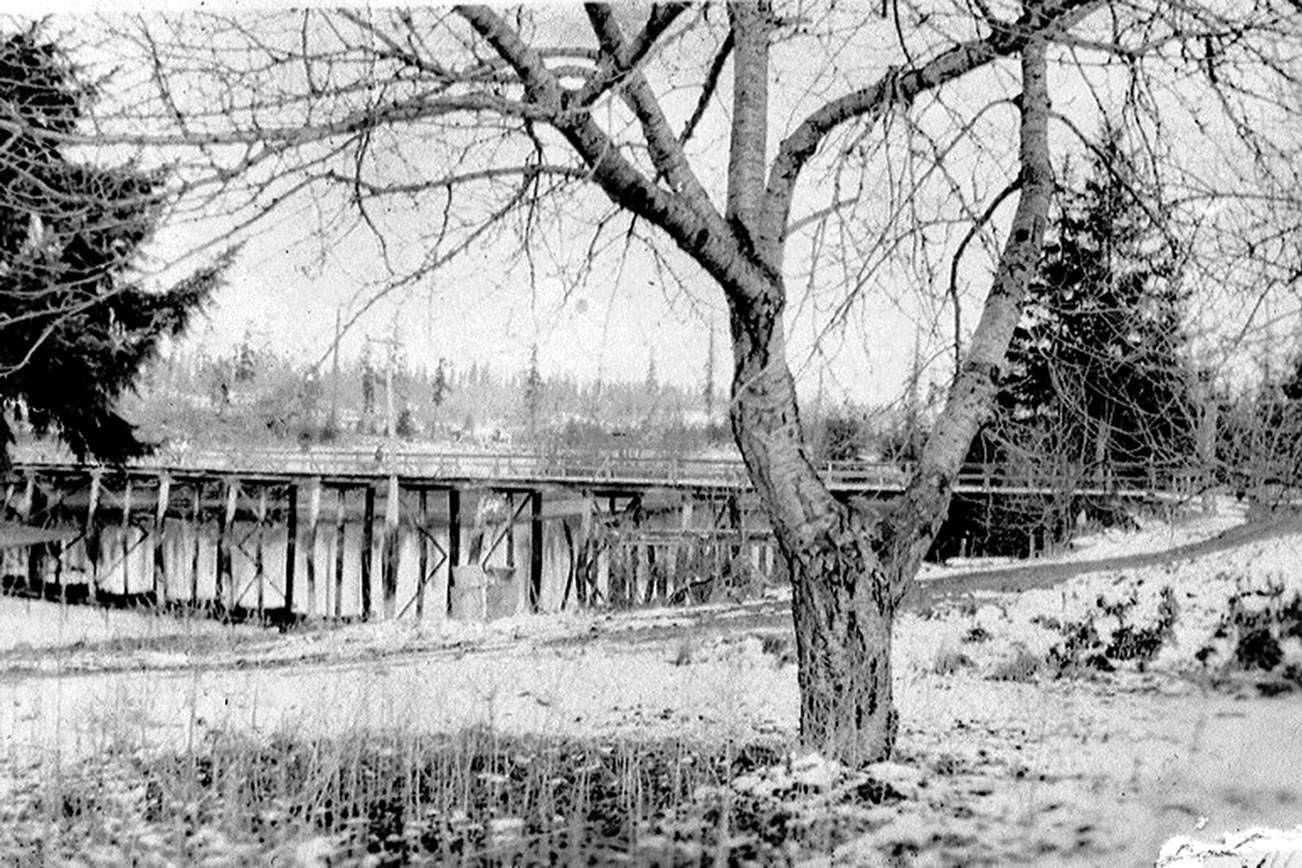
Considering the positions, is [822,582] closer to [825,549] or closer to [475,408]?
[825,549]

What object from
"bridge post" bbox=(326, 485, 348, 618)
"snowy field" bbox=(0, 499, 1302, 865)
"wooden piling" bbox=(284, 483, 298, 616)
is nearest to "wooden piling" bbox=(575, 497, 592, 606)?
"snowy field" bbox=(0, 499, 1302, 865)

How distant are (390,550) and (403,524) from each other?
0.22 m

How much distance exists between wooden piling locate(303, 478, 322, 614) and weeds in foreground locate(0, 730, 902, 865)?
0.55 meters

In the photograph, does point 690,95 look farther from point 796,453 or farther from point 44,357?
point 44,357

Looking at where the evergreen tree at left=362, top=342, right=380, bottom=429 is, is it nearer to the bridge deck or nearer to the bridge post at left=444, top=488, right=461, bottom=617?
the bridge deck

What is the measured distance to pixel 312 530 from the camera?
8.09 feet

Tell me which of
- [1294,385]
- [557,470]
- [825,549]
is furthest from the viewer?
[557,470]

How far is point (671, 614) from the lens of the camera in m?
2.17

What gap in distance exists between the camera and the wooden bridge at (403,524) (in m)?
2.04

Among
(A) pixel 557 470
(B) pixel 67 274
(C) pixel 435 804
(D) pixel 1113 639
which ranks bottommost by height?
(C) pixel 435 804

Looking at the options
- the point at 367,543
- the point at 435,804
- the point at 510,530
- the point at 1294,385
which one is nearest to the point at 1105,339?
the point at 1294,385

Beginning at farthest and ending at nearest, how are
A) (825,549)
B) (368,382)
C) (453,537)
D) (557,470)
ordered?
(453,537) < (557,470) < (368,382) < (825,549)

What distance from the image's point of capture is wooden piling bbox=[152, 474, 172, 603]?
2.29 m

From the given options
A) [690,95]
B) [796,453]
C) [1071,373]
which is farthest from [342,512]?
[1071,373]
